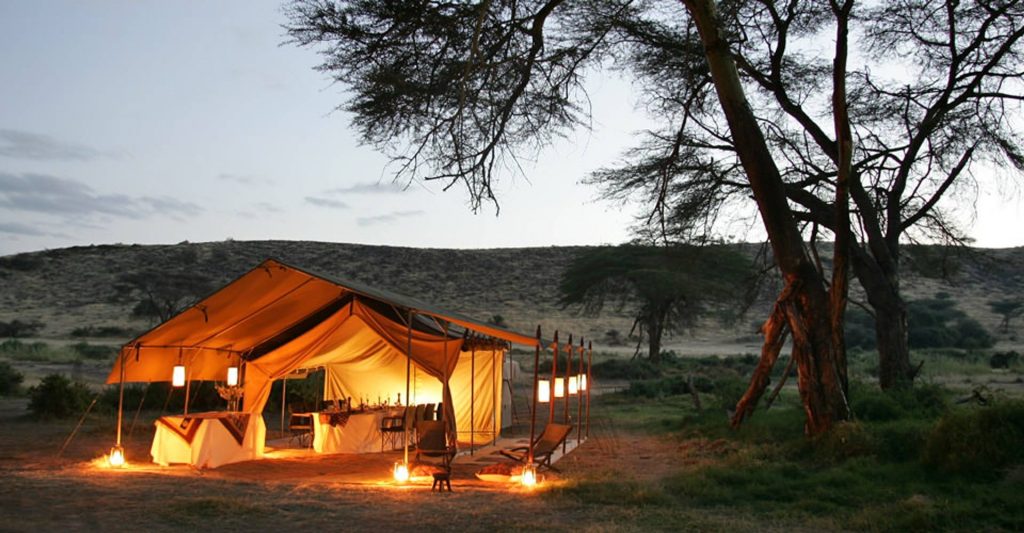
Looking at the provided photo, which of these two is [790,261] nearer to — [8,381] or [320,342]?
[320,342]

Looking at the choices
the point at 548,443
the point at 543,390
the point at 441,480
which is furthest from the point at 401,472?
the point at 543,390

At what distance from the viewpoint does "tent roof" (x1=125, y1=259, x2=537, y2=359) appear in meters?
→ 10.1

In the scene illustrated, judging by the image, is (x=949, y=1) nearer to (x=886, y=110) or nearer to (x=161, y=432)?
(x=886, y=110)

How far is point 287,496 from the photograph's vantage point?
7930 millimetres

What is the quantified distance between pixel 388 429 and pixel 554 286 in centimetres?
3947

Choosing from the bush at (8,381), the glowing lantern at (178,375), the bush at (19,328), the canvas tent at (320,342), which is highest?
the bush at (19,328)

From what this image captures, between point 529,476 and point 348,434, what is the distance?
445 centimetres

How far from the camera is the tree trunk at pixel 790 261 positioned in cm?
1015

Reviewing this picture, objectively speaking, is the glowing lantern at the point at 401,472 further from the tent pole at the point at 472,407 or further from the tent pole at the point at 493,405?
the tent pole at the point at 493,405

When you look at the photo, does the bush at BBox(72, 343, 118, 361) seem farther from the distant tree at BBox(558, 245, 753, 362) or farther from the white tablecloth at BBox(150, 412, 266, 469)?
the white tablecloth at BBox(150, 412, 266, 469)

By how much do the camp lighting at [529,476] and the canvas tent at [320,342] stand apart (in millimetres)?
1399

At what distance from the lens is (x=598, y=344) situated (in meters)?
43.9

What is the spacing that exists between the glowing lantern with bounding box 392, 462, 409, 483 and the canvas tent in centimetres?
74

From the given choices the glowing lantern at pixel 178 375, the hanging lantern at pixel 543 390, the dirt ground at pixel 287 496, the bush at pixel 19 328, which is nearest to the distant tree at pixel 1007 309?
the dirt ground at pixel 287 496
